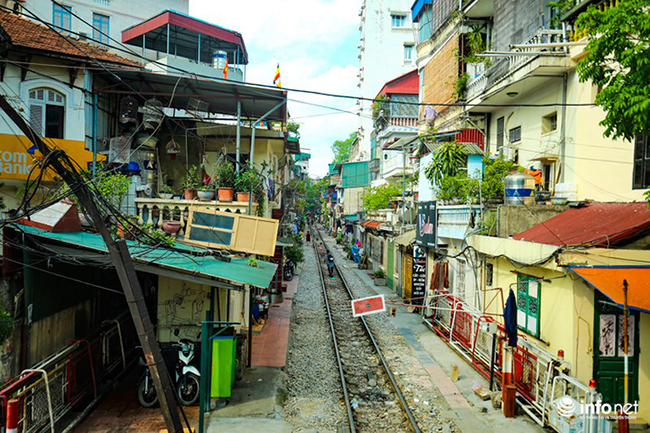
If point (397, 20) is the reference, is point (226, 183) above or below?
below

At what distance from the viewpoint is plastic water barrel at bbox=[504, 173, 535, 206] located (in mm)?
11188

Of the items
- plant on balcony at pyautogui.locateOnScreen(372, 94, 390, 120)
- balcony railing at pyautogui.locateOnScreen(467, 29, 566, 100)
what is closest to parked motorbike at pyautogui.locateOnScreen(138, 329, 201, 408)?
balcony railing at pyautogui.locateOnScreen(467, 29, 566, 100)

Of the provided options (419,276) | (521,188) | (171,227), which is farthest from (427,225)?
(171,227)

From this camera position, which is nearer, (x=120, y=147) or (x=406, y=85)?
(x=120, y=147)

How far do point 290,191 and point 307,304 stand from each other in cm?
1764

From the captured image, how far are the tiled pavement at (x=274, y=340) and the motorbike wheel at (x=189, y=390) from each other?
100 inches

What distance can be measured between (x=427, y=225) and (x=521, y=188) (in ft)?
18.9

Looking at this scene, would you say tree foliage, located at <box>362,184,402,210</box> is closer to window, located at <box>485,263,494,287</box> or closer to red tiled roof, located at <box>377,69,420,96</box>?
red tiled roof, located at <box>377,69,420,96</box>

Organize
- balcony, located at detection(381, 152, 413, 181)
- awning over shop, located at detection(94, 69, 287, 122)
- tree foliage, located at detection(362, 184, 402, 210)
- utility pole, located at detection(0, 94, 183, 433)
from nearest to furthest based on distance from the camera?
utility pole, located at detection(0, 94, 183, 433) < awning over shop, located at detection(94, 69, 287, 122) < balcony, located at detection(381, 152, 413, 181) < tree foliage, located at detection(362, 184, 402, 210)

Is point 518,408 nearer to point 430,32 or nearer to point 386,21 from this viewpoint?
point 430,32

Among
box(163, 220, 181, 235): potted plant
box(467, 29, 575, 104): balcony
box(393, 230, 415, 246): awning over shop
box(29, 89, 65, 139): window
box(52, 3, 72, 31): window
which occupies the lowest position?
box(393, 230, 415, 246): awning over shop

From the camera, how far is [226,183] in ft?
41.4

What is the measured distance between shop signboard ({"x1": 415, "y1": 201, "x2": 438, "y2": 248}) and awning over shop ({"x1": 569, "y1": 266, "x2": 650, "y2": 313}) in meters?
8.35

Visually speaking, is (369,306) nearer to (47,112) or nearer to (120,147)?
(120,147)
